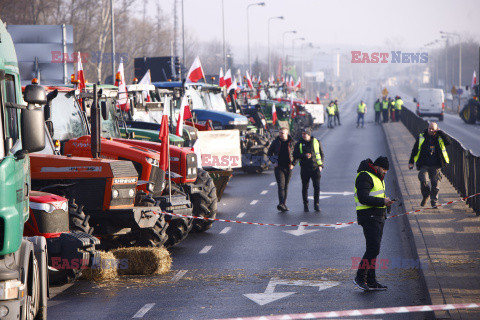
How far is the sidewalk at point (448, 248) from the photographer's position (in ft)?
34.0

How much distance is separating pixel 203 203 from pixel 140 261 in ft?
13.3

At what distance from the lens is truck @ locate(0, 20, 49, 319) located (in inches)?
290

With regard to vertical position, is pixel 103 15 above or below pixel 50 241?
above

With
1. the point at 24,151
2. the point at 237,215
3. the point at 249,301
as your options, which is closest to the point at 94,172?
the point at 249,301

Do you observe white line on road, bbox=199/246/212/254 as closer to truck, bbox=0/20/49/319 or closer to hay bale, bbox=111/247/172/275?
hay bale, bbox=111/247/172/275

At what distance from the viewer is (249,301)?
10.8 meters

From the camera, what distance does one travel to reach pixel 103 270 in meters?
12.1

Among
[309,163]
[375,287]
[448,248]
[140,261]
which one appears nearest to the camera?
[375,287]

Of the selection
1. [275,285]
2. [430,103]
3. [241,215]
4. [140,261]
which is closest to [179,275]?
[140,261]

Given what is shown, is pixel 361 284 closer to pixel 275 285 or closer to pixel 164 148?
pixel 275 285

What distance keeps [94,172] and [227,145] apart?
11177 millimetres

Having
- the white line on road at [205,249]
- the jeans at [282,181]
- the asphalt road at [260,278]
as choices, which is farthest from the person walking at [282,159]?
the white line on road at [205,249]

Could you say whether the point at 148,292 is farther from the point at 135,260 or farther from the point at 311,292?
the point at 311,292

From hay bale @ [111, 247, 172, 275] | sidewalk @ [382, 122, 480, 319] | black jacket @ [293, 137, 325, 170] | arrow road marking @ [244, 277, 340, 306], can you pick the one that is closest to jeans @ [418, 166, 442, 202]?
sidewalk @ [382, 122, 480, 319]
